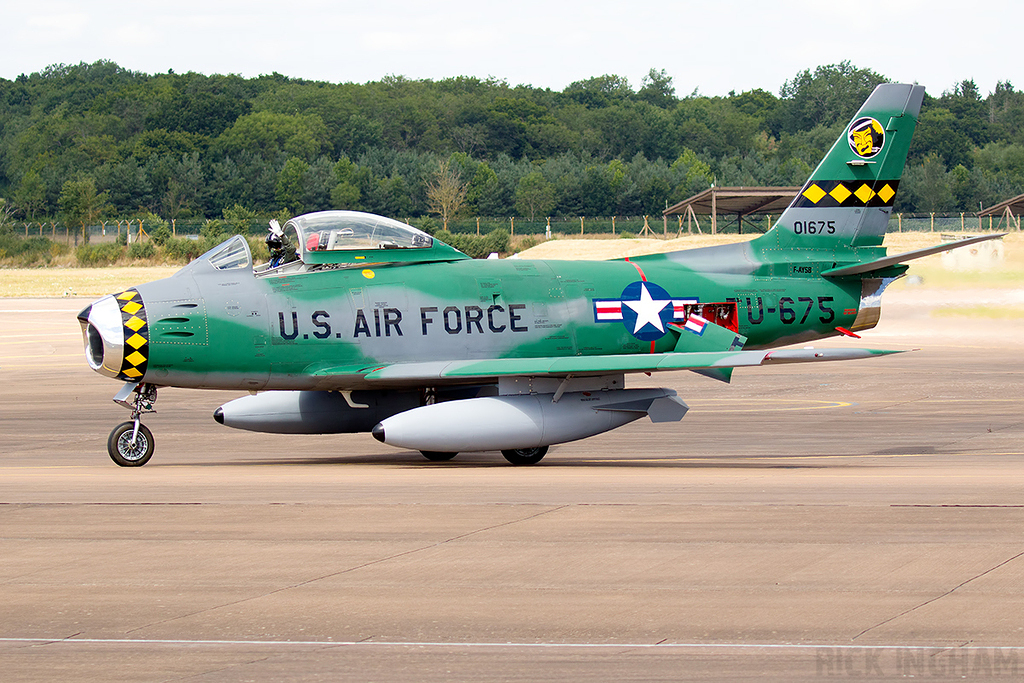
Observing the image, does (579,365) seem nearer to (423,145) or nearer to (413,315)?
(413,315)

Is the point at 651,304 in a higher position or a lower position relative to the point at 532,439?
higher

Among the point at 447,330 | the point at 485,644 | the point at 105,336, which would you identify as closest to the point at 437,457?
the point at 447,330

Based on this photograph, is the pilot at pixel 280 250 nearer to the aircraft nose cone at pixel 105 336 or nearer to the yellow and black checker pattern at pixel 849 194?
the aircraft nose cone at pixel 105 336

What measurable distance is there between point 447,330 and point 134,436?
4.21m

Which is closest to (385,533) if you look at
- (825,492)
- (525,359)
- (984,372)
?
(825,492)

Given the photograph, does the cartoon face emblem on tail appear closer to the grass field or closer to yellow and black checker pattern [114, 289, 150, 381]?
yellow and black checker pattern [114, 289, 150, 381]

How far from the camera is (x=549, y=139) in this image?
5822 inches

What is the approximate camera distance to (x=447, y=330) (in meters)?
16.0

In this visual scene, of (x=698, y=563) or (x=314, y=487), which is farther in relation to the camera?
(x=314, y=487)

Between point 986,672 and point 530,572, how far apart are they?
3400mm

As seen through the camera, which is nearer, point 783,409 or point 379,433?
point 379,433

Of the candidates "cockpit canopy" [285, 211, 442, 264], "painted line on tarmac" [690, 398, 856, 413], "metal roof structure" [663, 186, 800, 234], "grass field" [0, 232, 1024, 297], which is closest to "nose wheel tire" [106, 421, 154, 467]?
"cockpit canopy" [285, 211, 442, 264]

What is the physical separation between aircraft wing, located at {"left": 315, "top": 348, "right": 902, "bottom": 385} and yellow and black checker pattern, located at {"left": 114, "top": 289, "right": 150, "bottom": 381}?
2.19 meters

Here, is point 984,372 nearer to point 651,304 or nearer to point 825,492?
point 651,304
